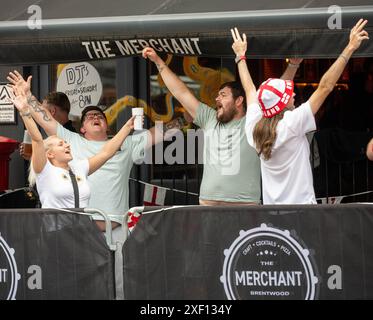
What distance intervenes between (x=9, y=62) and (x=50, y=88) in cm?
225

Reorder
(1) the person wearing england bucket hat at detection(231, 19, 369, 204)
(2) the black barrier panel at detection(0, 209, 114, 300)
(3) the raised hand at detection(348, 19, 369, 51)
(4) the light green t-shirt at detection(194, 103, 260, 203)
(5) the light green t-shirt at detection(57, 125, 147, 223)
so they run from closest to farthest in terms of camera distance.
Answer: (2) the black barrier panel at detection(0, 209, 114, 300) → (1) the person wearing england bucket hat at detection(231, 19, 369, 204) → (3) the raised hand at detection(348, 19, 369, 51) → (4) the light green t-shirt at detection(194, 103, 260, 203) → (5) the light green t-shirt at detection(57, 125, 147, 223)

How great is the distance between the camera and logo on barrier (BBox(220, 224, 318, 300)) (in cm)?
682

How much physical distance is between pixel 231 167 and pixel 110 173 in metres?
1.31

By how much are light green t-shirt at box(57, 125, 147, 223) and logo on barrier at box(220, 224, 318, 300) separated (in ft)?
7.02

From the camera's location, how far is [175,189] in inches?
435

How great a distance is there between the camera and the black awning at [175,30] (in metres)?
8.31

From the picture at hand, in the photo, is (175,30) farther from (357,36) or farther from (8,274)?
(8,274)

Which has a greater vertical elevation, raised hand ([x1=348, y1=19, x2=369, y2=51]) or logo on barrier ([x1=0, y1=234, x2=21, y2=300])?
raised hand ([x1=348, y1=19, x2=369, y2=51])

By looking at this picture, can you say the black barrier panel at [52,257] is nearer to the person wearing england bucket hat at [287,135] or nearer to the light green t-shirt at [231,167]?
the person wearing england bucket hat at [287,135]

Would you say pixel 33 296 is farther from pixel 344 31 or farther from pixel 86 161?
pixel 344 31

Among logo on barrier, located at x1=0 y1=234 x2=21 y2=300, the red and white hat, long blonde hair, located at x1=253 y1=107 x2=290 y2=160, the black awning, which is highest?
the black awning

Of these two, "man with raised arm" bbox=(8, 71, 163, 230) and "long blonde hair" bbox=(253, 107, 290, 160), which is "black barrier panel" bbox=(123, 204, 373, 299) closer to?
"long blonde hair" bbox=(253, 107, 290, 160)

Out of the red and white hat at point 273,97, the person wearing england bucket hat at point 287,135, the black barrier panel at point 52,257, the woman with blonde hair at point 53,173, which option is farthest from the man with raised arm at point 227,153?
the black barrier panel at point 52,257

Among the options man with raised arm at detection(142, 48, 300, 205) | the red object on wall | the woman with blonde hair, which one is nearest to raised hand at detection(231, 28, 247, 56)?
man with raised arm at detection(142, 48, 300, 205)
